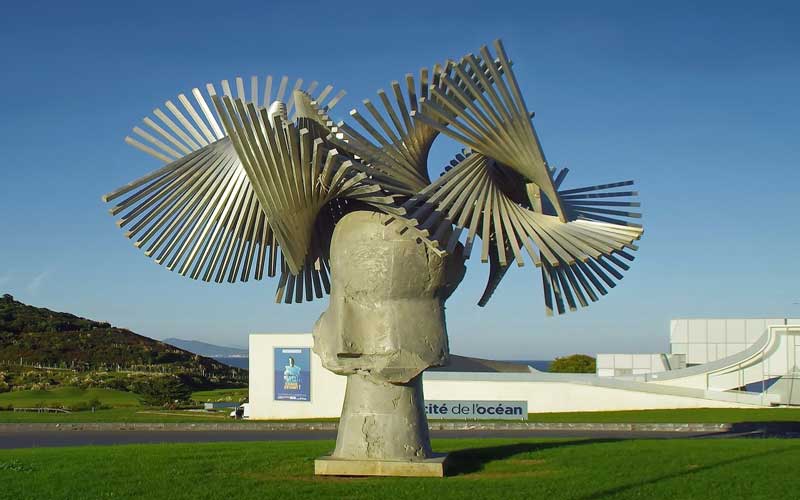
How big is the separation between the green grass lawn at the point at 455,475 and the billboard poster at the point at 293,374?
57.3 ft

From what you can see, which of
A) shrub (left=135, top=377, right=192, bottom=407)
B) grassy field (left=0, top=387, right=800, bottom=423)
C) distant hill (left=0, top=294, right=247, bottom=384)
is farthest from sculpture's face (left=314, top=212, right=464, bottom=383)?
distant hill (left=0, top=294, right=247, bottom=384)

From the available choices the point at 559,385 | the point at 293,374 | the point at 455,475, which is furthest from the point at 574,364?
the point at 455,475

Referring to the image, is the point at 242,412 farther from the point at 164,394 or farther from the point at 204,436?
the point at 204,436

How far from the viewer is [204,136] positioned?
14.4m

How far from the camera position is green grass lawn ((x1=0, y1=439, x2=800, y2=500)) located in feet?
40.2

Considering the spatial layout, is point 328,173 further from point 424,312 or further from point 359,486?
point 359,486

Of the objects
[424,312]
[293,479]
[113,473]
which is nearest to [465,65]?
[424,312]

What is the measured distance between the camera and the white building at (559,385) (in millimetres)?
35469

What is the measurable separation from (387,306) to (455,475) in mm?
2791

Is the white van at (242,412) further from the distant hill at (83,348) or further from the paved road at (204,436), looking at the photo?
the distant hill at (83,348)

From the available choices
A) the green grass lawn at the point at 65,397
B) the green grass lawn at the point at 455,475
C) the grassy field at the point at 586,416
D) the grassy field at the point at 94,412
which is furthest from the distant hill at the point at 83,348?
the green grass lawn at the point at 455,475

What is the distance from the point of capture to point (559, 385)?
35.9 metres

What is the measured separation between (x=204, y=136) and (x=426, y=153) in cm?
349

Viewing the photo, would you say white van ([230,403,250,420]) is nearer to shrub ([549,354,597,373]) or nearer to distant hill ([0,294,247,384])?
shrub ([549,354,597,373])
